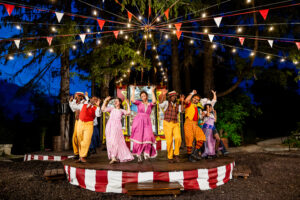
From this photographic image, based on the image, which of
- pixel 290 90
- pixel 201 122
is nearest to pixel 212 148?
Result: pixel 201 122

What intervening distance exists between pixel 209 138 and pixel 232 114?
6.21m

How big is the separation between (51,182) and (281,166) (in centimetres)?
655

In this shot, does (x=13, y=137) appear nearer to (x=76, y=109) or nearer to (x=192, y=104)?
(x=76, y=109)

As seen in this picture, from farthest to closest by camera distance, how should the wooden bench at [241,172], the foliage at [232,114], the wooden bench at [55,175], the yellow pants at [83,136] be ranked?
the foliage at [232,114] → the wooden bench at [241,172] → the yellow pants at [83,136] → the wooden bench at [55,175]

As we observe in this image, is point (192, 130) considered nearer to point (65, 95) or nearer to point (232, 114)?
point (65, 95)

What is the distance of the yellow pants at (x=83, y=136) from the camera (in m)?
5.08

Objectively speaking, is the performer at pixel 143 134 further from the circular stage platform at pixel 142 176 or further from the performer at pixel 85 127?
the performer at pixel 85 127

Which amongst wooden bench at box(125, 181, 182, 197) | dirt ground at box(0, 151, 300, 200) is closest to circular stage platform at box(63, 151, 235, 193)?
dirt ground at box(0, 151, 300, 200)

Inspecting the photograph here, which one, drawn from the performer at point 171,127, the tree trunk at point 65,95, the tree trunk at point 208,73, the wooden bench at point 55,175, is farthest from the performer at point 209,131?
the tree trunk at point 65,95

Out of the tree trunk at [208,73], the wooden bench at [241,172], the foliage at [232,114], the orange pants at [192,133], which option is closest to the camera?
the wooden bench at [241,172]

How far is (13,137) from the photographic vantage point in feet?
38.6

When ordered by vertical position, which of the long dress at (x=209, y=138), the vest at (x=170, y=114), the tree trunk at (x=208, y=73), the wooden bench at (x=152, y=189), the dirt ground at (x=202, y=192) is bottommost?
the dirt ground at (x=202, y=192)

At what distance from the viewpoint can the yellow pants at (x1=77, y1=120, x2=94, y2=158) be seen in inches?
200

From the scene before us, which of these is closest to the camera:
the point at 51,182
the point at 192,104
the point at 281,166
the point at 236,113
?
the point at 51,182
